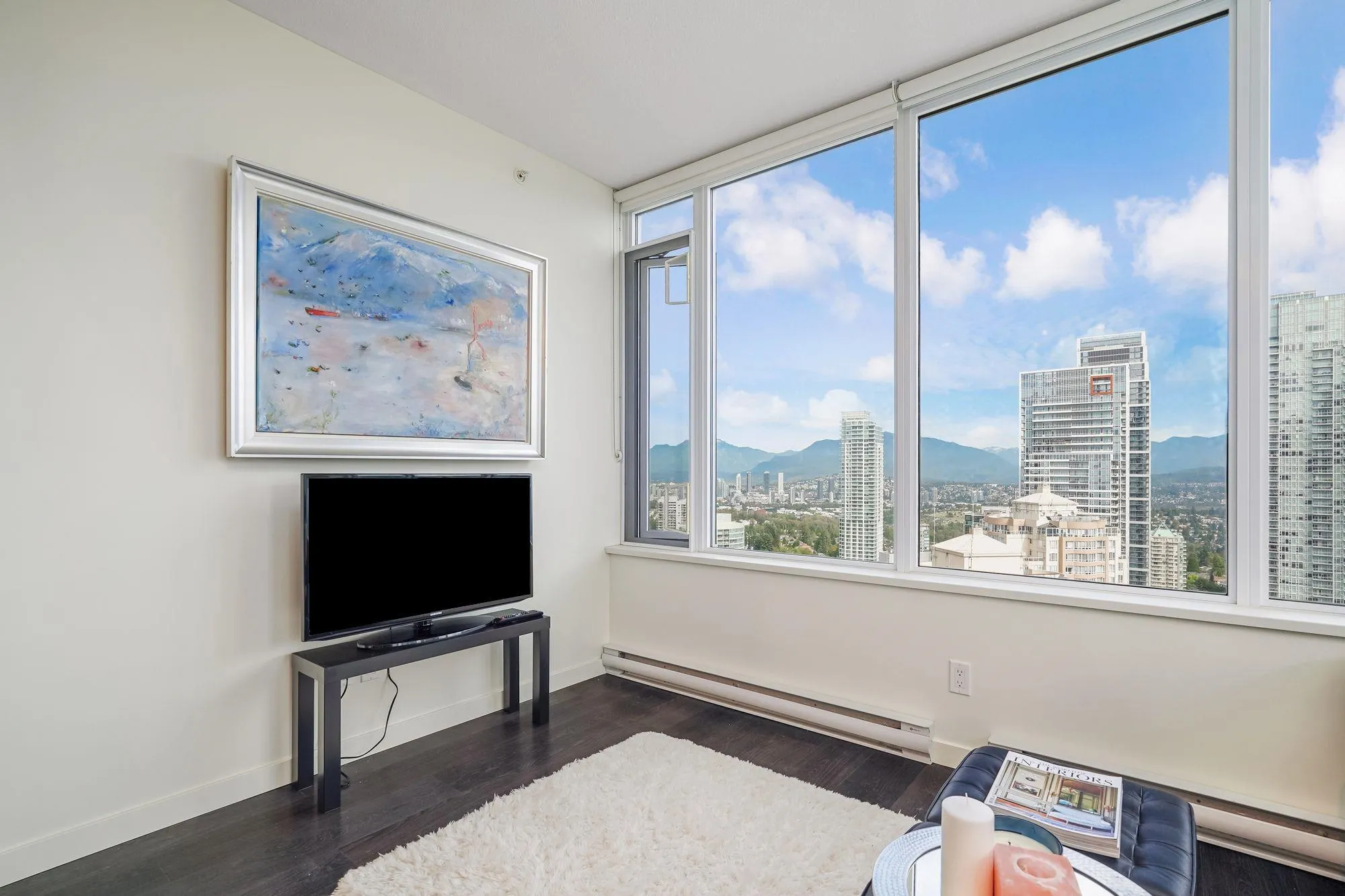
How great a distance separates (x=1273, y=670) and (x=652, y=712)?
2278mm

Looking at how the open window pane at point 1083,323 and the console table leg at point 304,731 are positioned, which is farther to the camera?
the console table leg at point 304,731

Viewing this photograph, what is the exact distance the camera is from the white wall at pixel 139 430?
194 centimetres

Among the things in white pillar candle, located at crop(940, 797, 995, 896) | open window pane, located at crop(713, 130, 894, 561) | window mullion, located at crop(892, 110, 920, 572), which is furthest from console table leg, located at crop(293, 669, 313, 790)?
window mullion, located at crop(892, 110, 920, 572)

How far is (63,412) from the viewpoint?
6.57 feet

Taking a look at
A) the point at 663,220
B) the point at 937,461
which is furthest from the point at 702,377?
the point at 937,461

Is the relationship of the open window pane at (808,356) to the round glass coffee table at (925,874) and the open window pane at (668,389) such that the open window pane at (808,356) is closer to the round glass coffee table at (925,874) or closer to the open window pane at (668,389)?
the open window pane at (668,389)

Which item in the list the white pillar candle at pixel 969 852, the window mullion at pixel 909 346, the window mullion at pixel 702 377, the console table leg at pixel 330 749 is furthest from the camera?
the window mullion at pixel 702 377

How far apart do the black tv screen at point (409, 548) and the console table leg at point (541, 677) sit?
22 centimetres

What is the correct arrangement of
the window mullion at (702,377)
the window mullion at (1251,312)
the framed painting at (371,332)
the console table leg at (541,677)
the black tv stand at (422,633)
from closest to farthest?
the window mullion at (1251,312)
the framed painting at (371,332)
the black tv stand at (422,633)
the console table leg at (541,677)
the window mullion at (702,377)

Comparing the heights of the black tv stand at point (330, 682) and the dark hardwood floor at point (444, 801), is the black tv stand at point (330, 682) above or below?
above

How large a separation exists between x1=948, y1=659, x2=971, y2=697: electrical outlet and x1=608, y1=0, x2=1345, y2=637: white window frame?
28cm

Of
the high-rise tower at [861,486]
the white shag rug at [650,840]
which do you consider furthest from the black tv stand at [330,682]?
the high-rise tower at [861,486]

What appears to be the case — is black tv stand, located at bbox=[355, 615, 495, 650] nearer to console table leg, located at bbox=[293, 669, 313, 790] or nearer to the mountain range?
console table leg, located at bbox=[293, 669, 313, 790]

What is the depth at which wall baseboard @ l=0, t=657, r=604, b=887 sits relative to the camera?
1917mm
